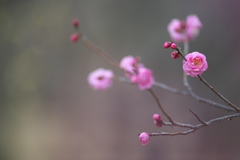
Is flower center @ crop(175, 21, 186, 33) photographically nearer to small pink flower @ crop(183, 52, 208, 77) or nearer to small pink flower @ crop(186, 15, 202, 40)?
small pink flower @ crop(186, 15, 202, 40)

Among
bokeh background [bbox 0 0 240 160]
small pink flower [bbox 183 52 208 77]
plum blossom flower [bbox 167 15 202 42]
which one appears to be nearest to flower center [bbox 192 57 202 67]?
small pink flower [bbox 183 52 208 77]

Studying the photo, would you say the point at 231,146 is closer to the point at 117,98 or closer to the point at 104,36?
the point at 117,98

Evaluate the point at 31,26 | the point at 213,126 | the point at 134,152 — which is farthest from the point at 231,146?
the point at 31,26

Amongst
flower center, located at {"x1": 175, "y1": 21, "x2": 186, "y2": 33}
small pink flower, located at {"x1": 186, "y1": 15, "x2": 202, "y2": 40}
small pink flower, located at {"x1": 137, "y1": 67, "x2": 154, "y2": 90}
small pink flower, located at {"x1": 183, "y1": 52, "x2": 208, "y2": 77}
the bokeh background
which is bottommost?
small pink flower, located at {"x1": 183, "y1": 52, "x2": 208, "y2": 77}

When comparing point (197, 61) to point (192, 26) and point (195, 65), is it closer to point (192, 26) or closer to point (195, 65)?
point (195, 65)

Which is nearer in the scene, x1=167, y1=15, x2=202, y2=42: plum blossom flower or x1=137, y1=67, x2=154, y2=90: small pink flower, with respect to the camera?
x1=137, y1=67, x2=154, y2=90: small pink flower

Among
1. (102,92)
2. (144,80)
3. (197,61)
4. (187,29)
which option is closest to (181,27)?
(187,29)

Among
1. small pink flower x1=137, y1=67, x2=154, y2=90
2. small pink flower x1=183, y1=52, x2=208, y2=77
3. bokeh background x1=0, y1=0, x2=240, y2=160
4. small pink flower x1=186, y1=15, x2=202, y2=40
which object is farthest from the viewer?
bokeh background x1=0, y1=0, x2=240, y2=160
